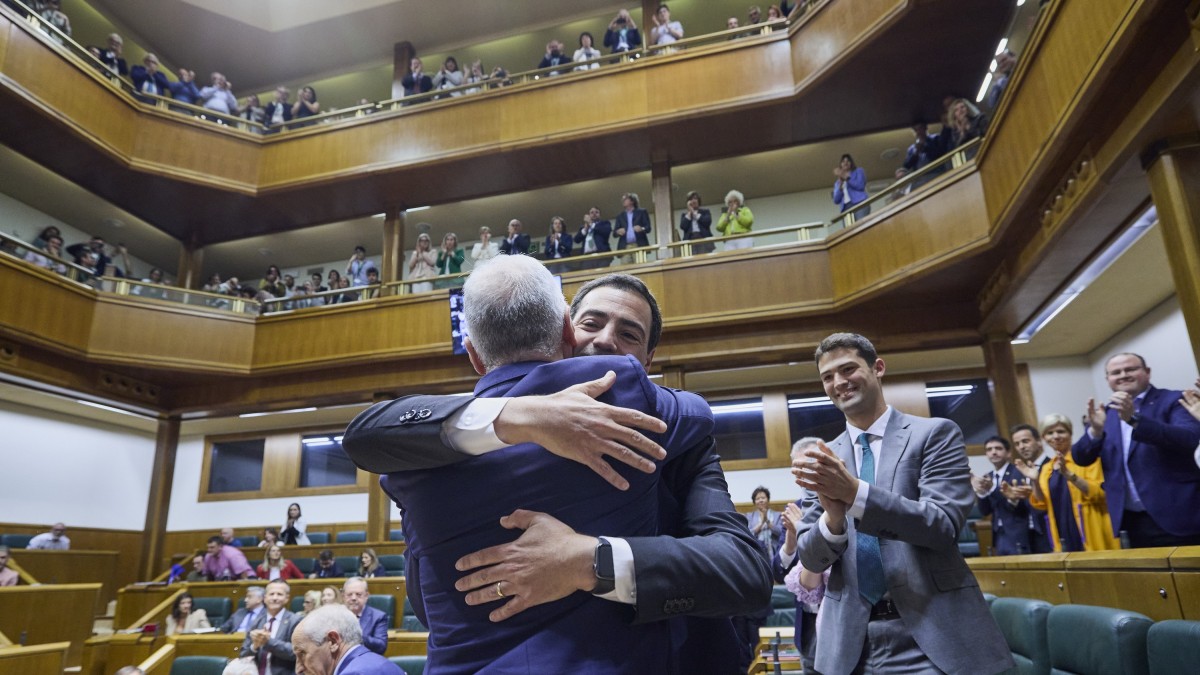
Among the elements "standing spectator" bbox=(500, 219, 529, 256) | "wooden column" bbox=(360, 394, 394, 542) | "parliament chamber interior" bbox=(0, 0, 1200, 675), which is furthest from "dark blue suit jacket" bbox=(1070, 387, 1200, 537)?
"wooden column" bbox=(360, 394, 394, 542)

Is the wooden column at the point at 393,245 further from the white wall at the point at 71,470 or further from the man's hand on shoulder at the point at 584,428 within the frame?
the man's hand on shoulder at the point at 584,428

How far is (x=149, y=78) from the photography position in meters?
9.93

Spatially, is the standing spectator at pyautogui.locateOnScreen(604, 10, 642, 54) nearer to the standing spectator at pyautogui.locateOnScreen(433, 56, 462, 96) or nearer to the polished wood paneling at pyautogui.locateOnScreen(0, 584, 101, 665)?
the standing spectator at pyautogui.locateOnScreen(433, 56, 462, 96)

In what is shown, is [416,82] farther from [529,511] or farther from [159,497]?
[529,511]

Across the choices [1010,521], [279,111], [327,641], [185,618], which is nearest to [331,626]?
[327,641]

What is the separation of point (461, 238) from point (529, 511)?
1141 cm

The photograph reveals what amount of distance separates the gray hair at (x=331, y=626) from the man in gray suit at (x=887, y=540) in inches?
80.0

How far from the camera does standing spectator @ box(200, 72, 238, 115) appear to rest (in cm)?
1052

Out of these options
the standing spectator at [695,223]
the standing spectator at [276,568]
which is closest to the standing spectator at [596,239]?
the standing spectator at [695,223]

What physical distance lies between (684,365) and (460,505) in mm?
7259

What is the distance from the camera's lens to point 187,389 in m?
9.85

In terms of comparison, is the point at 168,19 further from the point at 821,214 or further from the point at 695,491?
the point at 695,491

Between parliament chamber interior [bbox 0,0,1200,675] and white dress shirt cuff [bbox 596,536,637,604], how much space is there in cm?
358

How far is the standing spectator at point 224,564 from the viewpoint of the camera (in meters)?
7.94
